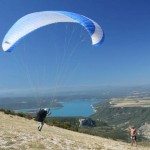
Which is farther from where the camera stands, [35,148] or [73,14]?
[73,14]

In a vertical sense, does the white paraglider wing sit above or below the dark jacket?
above

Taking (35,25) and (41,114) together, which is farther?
(41,114)

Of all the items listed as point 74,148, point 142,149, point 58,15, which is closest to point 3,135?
point 74,148

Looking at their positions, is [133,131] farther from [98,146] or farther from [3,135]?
[3,135]

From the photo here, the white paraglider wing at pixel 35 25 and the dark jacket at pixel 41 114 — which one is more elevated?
the white paraglider wing at pixel 35 25

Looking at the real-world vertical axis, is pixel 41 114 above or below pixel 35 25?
below

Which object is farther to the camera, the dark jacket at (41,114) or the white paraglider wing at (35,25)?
the dark jacket at (41,114)

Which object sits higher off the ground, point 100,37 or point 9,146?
point 100,37

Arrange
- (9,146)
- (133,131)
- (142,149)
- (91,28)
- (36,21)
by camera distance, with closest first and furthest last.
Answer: (9,146) < (91,28) < (36,21) < (142,149) < (133,131)

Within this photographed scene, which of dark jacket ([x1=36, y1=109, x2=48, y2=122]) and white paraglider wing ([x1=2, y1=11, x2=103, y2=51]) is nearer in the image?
white paraglider wing ([x1=2, y1=11, x2=103, y2=51])

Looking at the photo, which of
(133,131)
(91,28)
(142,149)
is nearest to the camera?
(91,28)
